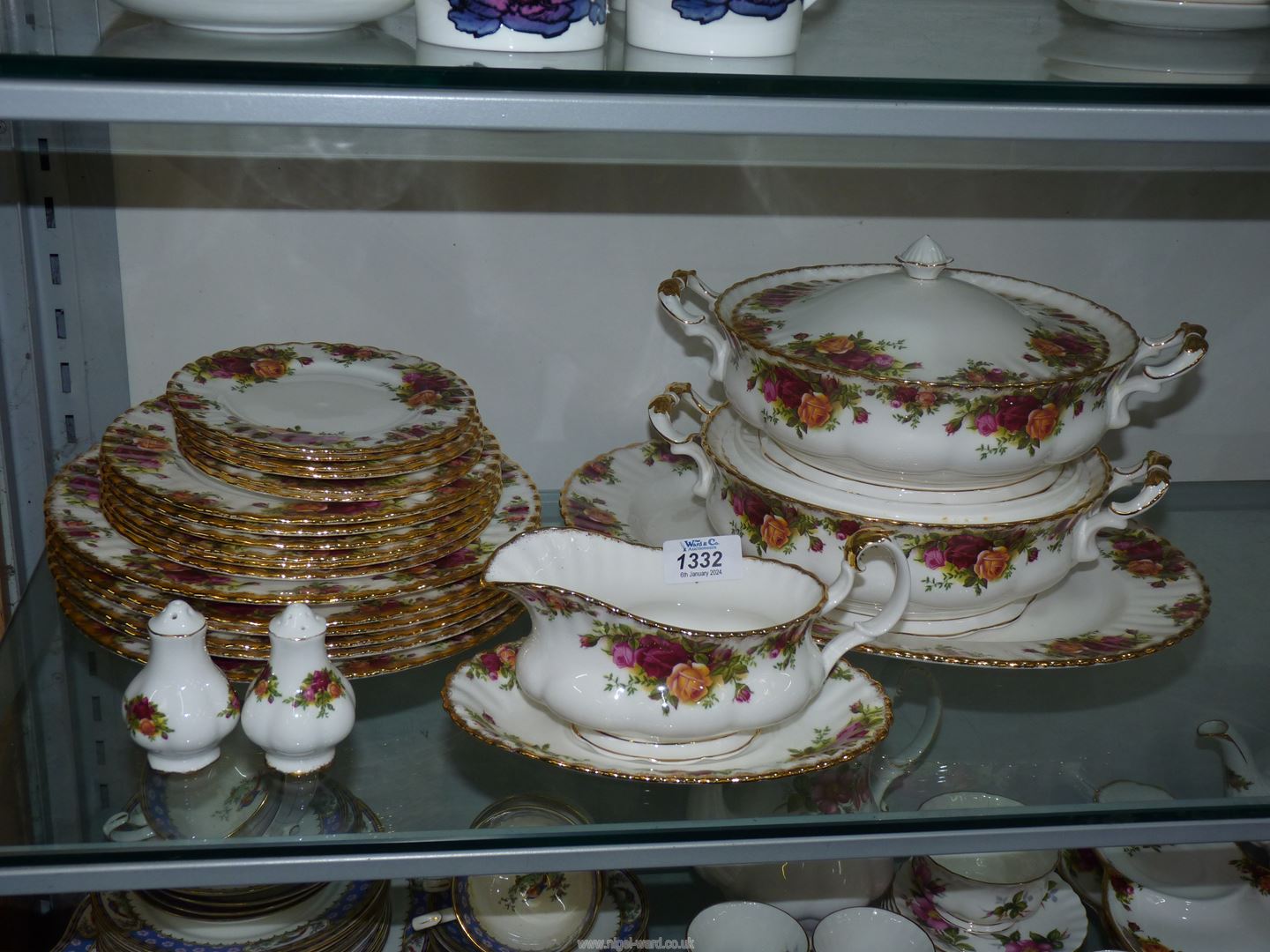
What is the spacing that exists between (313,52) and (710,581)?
0.40 metres

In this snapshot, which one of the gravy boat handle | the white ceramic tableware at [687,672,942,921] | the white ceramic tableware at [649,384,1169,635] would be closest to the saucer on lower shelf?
the white ceramic tableware at [687,672,942,921]

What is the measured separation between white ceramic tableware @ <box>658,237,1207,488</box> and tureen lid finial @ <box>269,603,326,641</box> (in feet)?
1.02

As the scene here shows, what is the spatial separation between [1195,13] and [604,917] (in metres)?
0.73

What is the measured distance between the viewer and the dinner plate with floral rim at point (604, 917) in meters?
0.95

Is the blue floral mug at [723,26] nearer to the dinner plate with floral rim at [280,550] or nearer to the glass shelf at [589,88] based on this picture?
the glass shelf at [589,88]

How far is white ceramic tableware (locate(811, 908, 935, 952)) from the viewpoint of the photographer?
0.96 metres

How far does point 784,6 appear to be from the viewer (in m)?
0.64


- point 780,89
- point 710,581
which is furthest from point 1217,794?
point 780,89

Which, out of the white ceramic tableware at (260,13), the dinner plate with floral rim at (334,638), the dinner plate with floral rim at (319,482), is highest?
the white ceramic tableware at (260,13)

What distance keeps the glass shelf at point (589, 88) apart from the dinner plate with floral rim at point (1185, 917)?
653 millimetres

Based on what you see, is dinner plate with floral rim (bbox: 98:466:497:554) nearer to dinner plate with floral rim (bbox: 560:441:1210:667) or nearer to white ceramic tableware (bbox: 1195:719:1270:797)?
dinner plate with floral rim (bbox: 560:441:1210:667)

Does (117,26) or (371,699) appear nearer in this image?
(117,26)

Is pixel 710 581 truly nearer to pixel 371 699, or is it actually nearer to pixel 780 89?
pixel 371 699

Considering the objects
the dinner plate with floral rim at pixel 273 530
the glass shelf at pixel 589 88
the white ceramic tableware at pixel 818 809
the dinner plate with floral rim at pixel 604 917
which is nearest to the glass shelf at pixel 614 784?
the white ceramic tableware at pixel 818 809
